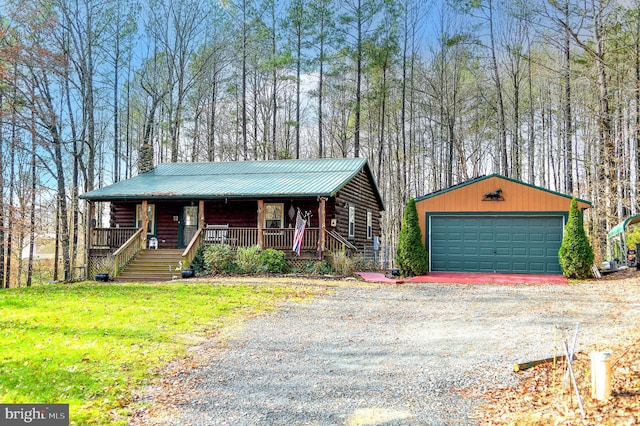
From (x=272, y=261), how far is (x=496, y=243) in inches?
312

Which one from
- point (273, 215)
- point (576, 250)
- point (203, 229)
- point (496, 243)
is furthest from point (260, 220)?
point (576, 250)

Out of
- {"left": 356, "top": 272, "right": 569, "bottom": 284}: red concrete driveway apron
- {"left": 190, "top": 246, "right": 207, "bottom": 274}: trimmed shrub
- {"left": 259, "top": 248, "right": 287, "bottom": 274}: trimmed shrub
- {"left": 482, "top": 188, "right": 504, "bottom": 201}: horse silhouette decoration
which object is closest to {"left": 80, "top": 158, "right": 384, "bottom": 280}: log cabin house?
{"left": 190, "top": 246, "right": 207, "bottom": 274}: trimmed shrub

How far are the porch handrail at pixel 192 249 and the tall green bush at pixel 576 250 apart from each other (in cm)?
1253

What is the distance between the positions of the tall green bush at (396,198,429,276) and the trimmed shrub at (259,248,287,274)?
4083 mm

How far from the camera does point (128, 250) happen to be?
1741 cm

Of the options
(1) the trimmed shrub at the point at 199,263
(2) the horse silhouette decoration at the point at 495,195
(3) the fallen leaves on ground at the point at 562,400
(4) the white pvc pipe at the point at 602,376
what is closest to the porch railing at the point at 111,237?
(1) the trimmed shrub at the point at 199,263

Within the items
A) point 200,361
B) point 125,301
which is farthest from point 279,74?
point 200,361

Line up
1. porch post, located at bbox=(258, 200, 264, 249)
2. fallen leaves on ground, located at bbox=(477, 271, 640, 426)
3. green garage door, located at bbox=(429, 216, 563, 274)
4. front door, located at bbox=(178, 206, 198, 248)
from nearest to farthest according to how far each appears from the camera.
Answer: fallen leaves on ground, located at bbox=(477, 271, 640, 426) → green garage door, located at bbox=(429, 216, 563, 274) → porch post, located at bbox=(258, 200, 264, 249) → front door, located at bbox=(178, 206, 198, 248)

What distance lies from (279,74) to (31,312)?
71.6ft

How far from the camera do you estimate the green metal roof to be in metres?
17.4

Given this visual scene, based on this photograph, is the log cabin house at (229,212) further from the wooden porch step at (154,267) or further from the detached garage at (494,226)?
the detached garage at (494,226)

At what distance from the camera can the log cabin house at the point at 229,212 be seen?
1711 cm

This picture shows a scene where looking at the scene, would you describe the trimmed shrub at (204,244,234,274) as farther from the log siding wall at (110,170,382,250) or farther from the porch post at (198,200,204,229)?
the log siding wall at (110,170,382,250)

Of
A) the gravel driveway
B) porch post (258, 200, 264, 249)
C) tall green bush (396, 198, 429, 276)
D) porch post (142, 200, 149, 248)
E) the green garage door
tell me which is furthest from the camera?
porch post (142, 200, 149, 248)
